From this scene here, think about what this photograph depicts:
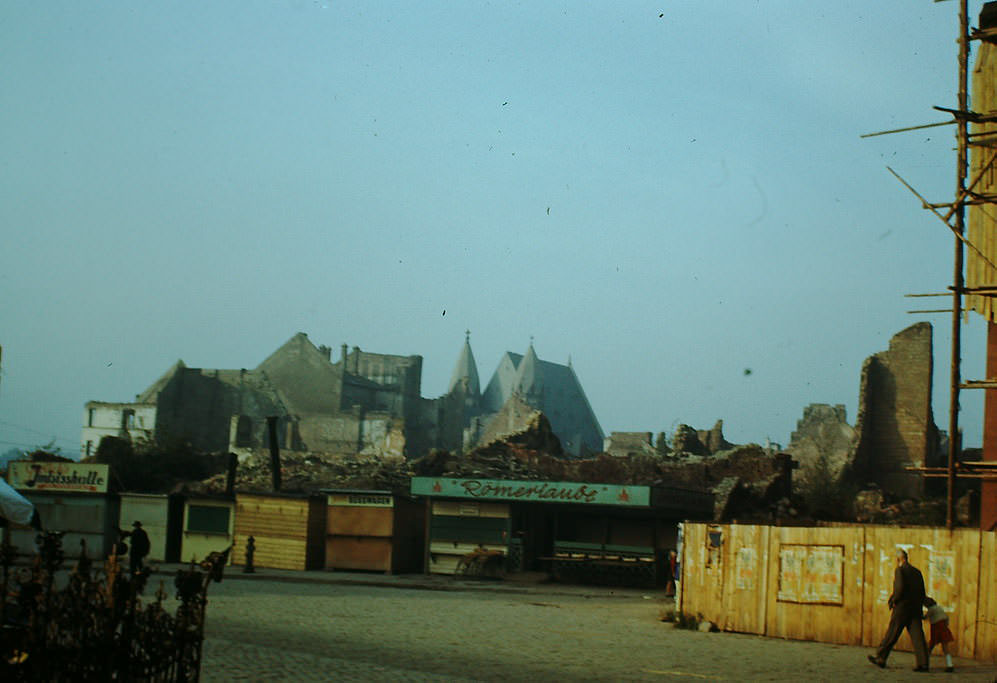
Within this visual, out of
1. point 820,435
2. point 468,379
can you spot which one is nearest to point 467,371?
point 468,379

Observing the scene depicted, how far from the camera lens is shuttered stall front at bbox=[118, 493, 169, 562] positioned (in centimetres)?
3922

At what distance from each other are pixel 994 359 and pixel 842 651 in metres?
8.74

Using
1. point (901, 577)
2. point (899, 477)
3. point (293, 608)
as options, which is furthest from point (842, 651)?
point (899, 477)

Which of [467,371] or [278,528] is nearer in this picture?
[278,528]

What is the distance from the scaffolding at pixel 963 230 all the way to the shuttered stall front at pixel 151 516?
26083 millimetres

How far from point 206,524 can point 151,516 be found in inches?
73.9

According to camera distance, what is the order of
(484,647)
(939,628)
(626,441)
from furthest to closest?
(626,441) < (484,647) < (939,628)

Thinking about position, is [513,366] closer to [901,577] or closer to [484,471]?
[484,471]

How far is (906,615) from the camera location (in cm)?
1541

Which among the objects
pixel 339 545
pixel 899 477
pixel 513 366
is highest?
pixel 513 366

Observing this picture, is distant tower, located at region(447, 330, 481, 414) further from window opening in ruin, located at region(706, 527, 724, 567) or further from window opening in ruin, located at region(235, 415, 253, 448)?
window opening in ruin, located at region(706, 527, 724, 567)

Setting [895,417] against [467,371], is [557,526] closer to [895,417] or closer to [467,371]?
[895,417]

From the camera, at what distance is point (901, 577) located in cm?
1562

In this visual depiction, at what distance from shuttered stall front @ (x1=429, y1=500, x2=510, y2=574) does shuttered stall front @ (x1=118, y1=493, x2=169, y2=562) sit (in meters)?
9.19
